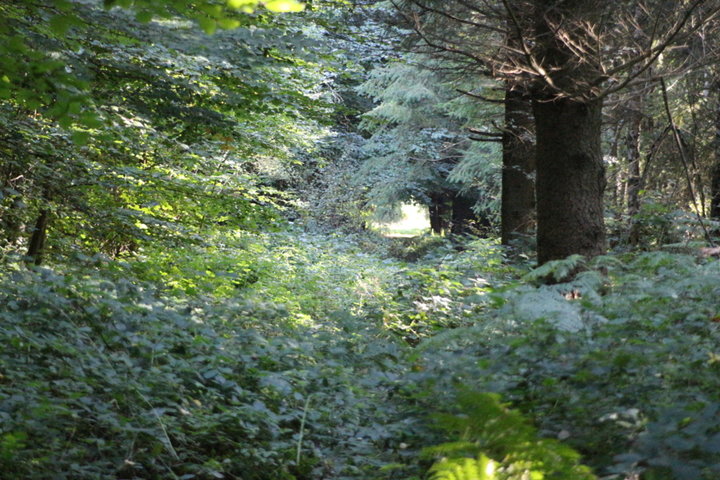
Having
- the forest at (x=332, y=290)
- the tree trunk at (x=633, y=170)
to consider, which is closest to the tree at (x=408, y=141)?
the tree trunk at (x=633, y=170)

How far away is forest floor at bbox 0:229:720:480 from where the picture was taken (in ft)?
8.52

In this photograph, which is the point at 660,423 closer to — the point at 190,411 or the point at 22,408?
the point at 190,411

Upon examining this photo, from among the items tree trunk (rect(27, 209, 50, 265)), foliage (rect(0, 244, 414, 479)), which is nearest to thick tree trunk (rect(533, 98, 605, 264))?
foliage (rect(0, 244, 414, 479))

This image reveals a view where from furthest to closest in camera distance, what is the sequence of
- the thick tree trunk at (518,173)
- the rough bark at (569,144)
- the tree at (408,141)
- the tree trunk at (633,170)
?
the tree at (408,141) → the thick tree trunk at (518,173) → the tree trunk at (633,170) → the rough bark at (569,144)

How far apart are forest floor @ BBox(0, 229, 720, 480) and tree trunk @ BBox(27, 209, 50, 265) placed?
257cm

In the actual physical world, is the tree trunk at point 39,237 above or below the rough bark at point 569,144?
below

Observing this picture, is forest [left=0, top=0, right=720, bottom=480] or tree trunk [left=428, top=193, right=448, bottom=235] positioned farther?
tree trunk [left=428, top=193, right=448, bottom=235]

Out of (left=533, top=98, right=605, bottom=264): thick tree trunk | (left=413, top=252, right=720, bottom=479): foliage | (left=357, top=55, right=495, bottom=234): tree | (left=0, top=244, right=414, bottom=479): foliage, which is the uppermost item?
(left=357, top=55, right=495, bottom=234): tree

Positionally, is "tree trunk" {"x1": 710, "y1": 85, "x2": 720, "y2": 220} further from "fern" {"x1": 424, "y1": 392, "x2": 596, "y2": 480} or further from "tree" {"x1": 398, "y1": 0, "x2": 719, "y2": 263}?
"fern" {"x1": 424, "y1": 392, "x2": 596, "y2": 480}

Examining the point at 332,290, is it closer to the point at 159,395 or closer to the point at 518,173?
the point at 518,173

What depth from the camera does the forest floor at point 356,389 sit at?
2596 millimetres

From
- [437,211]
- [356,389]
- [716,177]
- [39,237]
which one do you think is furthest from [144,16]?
[437,211]

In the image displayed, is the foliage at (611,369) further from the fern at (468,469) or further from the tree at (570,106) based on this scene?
the tree at (570,106)

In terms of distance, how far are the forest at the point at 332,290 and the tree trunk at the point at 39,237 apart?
0.04 m
